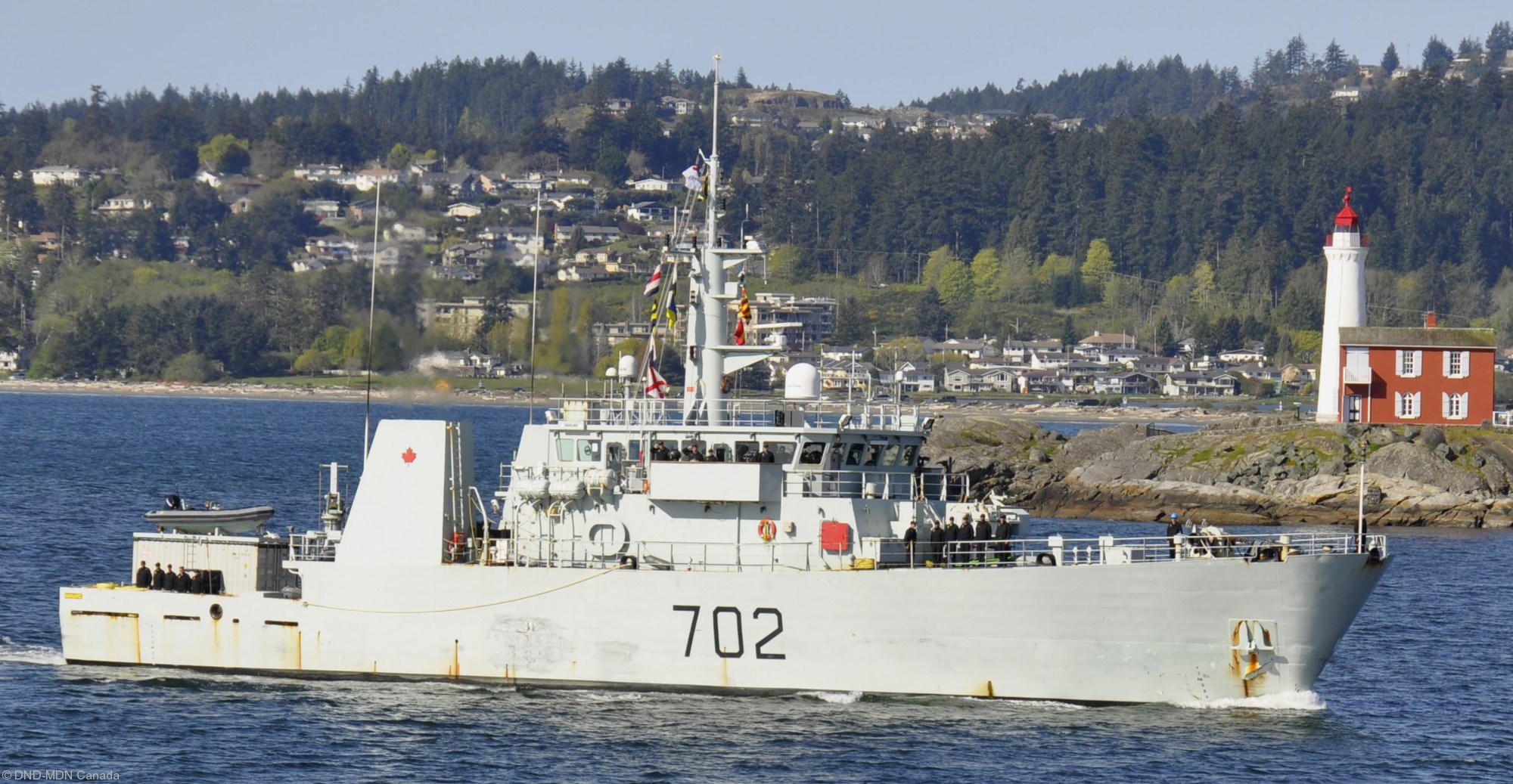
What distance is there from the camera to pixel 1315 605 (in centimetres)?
2517

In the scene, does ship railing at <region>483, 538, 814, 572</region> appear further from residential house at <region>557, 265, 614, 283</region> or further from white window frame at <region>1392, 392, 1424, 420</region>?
white window frame at <region>1392, 392, 1424, 420</region>

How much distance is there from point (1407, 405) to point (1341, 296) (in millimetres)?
4429

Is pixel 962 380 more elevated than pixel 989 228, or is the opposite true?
pixel 989 228

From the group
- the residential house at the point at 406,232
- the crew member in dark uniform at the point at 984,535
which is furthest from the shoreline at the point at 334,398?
the crew member in dark uniform at the point at 984,535

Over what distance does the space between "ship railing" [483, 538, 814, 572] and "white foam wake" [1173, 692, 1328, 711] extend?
224 inches

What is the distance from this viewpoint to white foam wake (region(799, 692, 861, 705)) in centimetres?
2569

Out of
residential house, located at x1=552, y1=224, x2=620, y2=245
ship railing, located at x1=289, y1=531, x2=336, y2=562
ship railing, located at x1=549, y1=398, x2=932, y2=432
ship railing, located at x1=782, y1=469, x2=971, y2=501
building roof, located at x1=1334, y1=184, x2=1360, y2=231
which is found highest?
residential house, located at x1=552, y1=224, x2=620, y2=245

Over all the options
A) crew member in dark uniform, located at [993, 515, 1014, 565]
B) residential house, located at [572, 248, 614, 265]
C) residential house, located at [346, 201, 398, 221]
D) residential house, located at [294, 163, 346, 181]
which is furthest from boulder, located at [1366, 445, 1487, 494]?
residential house, located at [572, 248, 614, 265]

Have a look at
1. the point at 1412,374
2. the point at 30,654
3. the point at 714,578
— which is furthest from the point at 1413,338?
the point at 30,654

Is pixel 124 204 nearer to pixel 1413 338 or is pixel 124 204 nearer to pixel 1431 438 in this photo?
pixel 1413 338

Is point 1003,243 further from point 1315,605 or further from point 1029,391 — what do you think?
point 1315,605

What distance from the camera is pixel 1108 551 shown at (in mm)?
25500

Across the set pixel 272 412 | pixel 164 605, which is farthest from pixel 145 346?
pixel 164 605

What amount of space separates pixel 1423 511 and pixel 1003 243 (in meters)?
130
